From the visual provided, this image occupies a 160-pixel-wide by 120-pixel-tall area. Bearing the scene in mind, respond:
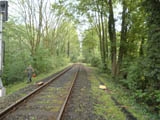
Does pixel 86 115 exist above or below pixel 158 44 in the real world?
below

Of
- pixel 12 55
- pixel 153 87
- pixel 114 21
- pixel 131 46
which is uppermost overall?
pixel 114 21

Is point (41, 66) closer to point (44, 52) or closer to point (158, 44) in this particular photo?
point (44, 52)

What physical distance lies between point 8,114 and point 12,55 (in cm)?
1024

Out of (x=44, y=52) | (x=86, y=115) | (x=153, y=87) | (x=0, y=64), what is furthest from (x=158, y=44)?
(x=44, y=52)

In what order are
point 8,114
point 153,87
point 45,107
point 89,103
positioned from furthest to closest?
1. point 153,87
2. point 89,103
3. point 45,107
4. point 8,114

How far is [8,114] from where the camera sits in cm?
427

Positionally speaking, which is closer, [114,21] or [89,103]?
[89,103]

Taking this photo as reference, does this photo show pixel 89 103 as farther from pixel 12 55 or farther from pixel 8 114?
pixel 12 55

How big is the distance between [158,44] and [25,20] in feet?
51.9

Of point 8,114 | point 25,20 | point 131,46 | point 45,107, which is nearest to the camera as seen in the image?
point 8,114

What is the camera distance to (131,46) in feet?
40.2

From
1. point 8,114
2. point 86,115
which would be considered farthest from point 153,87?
point 8,114

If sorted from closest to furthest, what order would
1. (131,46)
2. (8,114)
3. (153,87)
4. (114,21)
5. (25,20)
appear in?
(8,114)
(153,87)
(131,46)
(114,21)
(25,20)

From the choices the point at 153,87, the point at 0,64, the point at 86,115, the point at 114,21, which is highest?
→ the point at 114,21
